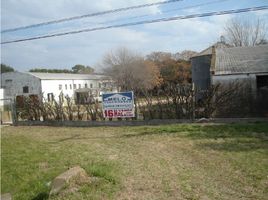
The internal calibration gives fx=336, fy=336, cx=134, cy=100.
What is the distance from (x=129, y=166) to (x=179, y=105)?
29.1ft

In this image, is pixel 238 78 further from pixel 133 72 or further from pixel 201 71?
pixel 133 72

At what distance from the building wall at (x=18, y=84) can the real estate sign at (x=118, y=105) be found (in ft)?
117

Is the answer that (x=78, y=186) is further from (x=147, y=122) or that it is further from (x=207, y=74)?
(x=207, y=74)

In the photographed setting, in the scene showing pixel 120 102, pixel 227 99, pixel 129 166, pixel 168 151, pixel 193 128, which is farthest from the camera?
pixel 120 102

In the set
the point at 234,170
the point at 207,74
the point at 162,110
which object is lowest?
the point at 234,170

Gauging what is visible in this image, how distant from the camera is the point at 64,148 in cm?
1191

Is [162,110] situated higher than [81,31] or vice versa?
Answer: [81,31]

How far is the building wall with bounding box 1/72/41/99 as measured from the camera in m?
53.3

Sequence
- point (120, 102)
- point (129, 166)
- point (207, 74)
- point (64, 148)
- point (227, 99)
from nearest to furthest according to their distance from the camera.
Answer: point (129, 166) → point (64, 148) → point (227, 99) → point (120, 102) → point (207, 74)

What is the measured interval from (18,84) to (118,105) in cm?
4155

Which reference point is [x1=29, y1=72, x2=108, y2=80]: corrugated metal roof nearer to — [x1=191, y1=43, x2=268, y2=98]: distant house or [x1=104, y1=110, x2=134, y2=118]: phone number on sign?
[x1=191, y1=43, x2=268, y2=98]: distant house

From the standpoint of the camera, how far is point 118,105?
18359mm

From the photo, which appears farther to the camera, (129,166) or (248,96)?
(248,96)

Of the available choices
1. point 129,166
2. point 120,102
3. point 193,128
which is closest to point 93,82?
point 120,102
